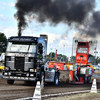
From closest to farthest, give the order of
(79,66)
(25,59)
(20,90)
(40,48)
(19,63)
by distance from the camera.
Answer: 1. (20,90)
2. (25,59)
3. (19,63)
4. (40,48)
5. (79,66)

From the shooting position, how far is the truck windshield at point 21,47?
16.3 meters

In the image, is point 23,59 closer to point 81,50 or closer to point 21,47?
point 21,47

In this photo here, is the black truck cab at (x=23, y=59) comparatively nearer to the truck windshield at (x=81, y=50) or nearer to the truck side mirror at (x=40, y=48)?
the truck side mirror at (x=40, y=48)

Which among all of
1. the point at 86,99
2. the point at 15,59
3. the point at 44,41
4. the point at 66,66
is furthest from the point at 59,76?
the point at 86,99

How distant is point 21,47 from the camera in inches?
644

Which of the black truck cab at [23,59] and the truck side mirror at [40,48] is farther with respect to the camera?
the truck side mirror at [40,48]

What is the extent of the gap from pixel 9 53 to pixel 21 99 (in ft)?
21.9

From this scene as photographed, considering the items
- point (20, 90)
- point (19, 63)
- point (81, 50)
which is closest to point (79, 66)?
point (81, 50)

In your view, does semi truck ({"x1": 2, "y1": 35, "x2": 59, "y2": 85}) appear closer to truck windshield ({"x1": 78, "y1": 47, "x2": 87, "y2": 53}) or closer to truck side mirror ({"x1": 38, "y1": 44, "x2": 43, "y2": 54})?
truck side mirror ({"x1": 38, "y1": 44, "x2": 43, "y2": 54})

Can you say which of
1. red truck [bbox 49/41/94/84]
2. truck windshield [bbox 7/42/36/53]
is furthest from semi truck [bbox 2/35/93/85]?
red truck [bbox 49/41/94/84]

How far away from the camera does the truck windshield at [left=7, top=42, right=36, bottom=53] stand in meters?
16.3

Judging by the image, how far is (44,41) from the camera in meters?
17.7

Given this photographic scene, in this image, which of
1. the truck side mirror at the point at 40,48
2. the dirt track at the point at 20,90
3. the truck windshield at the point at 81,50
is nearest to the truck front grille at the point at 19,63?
the dirt track at the point at 20,90

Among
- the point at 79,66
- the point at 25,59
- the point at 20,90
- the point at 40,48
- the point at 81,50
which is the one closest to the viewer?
the point at 20,90
